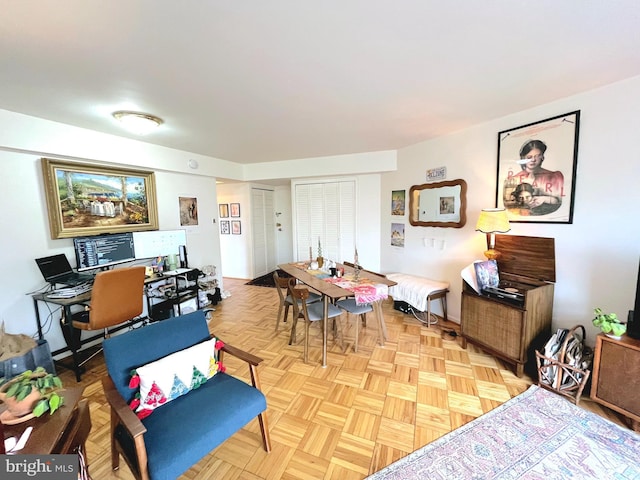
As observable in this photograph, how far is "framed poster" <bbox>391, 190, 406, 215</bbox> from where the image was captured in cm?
414

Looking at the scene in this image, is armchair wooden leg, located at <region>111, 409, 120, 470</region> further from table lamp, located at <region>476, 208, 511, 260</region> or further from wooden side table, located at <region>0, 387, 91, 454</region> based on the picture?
table lamp, located at <region>476, 208, 511, 260</region>

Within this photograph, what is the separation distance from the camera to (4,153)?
7.97 feet

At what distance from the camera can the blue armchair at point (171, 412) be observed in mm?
1199

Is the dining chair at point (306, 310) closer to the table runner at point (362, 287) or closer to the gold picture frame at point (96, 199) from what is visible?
the table runner at point (362, 287)

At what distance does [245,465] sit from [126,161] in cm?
343

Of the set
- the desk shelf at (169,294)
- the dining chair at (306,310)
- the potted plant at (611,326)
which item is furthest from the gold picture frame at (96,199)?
the potted plant at (611,326)

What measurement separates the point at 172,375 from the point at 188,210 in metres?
3.24

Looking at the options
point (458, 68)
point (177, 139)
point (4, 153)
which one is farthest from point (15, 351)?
point (458, 68)

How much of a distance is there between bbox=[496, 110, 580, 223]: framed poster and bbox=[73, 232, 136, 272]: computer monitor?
4.34m

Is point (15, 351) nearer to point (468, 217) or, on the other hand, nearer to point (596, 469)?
point (596, 469)

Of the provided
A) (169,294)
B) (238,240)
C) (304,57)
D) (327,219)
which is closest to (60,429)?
(304,57)

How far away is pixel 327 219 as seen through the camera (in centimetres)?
506

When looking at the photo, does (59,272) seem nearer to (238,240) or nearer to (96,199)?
(96,199)

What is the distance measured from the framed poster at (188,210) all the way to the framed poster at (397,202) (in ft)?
10.6
